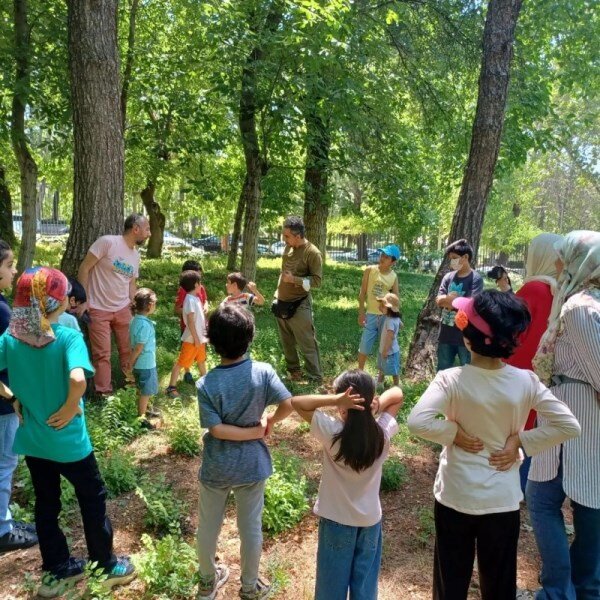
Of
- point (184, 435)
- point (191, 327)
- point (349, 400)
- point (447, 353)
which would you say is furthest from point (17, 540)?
point (447, 353)

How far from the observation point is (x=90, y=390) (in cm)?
563

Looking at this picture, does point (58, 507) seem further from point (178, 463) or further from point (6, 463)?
point (178, 463)

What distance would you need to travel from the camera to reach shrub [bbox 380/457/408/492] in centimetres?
427

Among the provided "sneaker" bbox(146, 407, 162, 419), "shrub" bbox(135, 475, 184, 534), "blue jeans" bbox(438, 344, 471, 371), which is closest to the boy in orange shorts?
"sneaker" bbox(146, 407, 162, 419)

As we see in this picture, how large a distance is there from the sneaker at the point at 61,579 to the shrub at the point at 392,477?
2289 mm

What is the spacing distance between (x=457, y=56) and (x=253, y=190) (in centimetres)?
492

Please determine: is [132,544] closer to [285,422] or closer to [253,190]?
[285,422]

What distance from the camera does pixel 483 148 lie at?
6.62 metres

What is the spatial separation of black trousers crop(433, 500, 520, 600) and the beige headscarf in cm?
174

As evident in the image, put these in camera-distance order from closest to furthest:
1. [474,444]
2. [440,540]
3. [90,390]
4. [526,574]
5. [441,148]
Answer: [474,444] → [440,540] → [526,574] → [90,390] → [441,148]

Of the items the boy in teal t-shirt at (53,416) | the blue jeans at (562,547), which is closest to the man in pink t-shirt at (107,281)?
the boy in teal t-shirt at (53,416)

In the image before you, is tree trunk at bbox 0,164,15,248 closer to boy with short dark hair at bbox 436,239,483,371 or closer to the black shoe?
the black shoe

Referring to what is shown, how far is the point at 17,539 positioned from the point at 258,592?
→ 1646 millimetres

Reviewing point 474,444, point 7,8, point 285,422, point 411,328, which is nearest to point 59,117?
point 7,8
